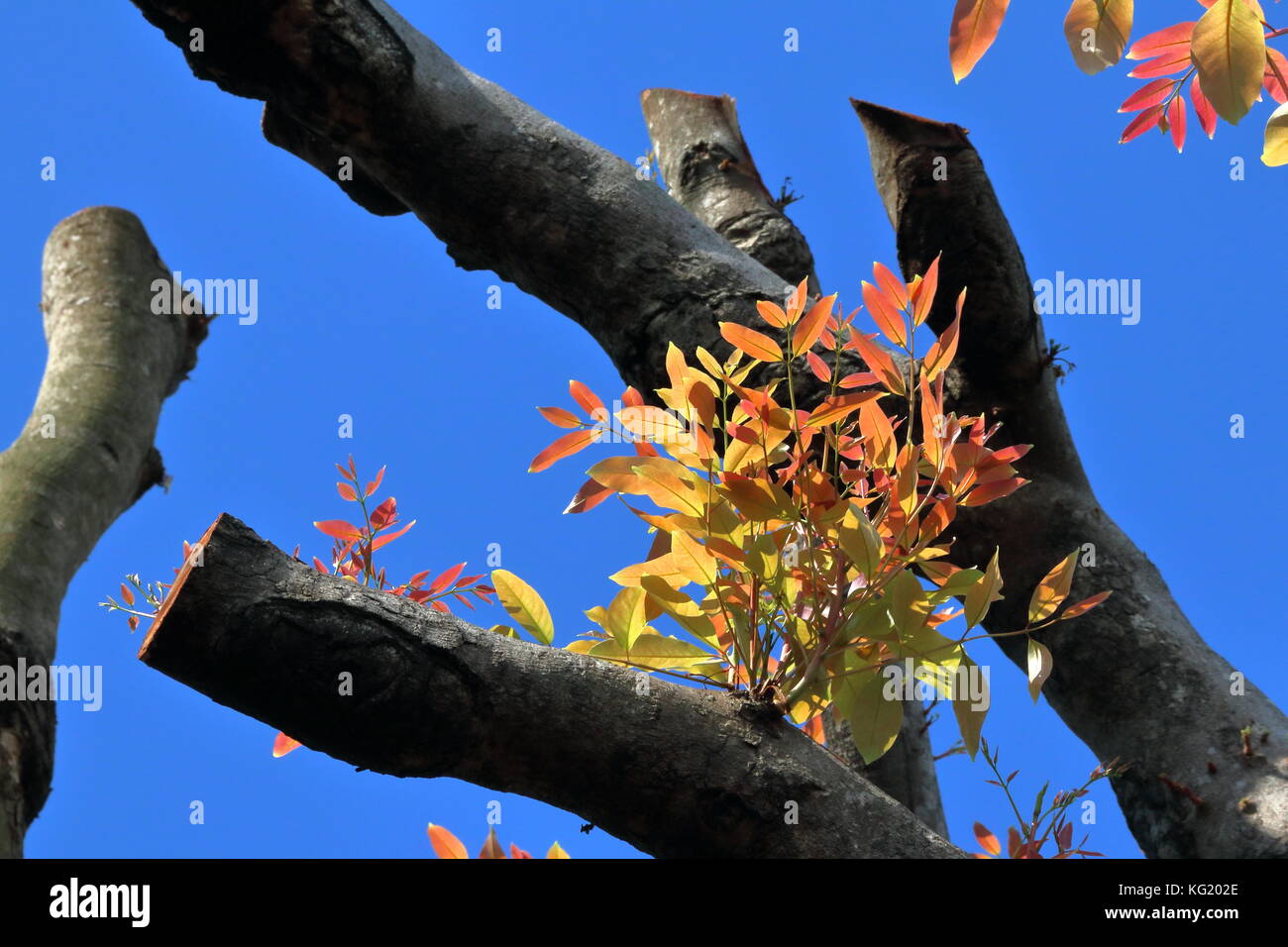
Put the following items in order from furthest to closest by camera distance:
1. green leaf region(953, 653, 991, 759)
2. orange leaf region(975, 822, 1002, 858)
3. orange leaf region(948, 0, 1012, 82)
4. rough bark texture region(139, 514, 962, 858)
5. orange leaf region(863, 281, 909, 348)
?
orange leaf region(975, 822, 1002, 858)
orange leaf region(863, 281, 909, 348)
green leaf region(953, 653, 991, 759)
orange leaf region(948, 0, 1012, 82)
rough bark texture region(139, 514, 962, 858)

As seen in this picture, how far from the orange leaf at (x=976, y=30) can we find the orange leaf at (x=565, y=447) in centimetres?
56

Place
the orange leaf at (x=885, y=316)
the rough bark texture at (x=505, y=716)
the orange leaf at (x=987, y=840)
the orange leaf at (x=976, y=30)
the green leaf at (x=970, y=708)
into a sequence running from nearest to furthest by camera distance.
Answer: the rough bark texture at (x=505, y=716) < the orange leaf at (x=976, y=30) < the green leaf at (x=970, y=708) < the orange leaf at (x=885, y=316) < the orange leaf at (x=987, y=840)

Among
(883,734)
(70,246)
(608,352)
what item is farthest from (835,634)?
(70,246)

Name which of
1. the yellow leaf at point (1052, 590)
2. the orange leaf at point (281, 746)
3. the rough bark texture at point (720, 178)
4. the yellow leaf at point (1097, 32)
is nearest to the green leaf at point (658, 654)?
the yellow leaf at point (1052, 590)

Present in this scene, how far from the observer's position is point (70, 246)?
10.6ft

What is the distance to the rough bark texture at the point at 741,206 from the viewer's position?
1865mm

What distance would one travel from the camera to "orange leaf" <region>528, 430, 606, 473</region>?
1.31m

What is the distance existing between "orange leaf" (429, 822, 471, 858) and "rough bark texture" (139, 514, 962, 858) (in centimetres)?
11

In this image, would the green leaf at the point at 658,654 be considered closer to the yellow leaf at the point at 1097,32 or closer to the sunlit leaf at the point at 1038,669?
the sunlit leaf at the point at 1038,669

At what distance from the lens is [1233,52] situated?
3.12ft

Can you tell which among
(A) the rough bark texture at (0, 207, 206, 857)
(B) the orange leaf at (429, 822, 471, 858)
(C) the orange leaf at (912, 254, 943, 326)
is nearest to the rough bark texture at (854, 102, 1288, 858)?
(C) the orange leaf at (912, 254, 943, 326)

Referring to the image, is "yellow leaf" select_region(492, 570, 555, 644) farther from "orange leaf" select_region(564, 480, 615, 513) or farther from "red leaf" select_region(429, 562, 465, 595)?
"red leaf" select_region(429, 562, 465, 595)
